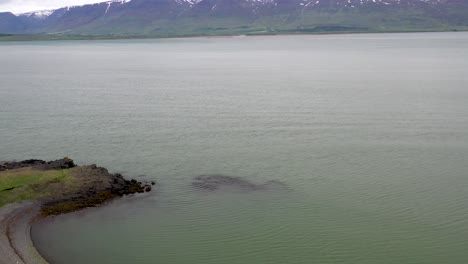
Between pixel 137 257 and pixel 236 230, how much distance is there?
5170mm

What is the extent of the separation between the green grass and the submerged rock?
7.87m

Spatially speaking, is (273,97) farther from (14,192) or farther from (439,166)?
(14,192)

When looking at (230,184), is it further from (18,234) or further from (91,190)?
(18,234)

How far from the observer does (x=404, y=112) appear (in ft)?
160

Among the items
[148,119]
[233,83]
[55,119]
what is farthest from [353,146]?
[233,83]

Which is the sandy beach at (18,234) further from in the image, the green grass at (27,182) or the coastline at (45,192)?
the green grass at (27,182)

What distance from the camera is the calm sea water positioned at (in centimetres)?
2325

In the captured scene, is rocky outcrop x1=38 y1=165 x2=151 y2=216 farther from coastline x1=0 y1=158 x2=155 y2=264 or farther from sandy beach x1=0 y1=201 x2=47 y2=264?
sandy beach x1=0 y1=201 x2=47 y2=264

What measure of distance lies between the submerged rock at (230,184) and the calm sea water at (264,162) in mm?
691

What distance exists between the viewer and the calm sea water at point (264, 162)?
2325 centimetres

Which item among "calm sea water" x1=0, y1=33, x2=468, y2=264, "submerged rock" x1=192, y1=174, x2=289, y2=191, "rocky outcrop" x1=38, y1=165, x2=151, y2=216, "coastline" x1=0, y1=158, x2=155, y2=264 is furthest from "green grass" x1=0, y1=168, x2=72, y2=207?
"submerged rock" x1=192, y1=174, x2=289, y2=191

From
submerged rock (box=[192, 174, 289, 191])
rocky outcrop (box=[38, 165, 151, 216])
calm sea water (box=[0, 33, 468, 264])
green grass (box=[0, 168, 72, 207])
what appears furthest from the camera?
submerged rock (box=[192, 174, 289, 191])

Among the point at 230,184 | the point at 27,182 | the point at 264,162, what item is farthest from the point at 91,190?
the point at 264,162

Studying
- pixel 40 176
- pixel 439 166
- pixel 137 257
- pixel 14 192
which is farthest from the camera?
pixel 439 166
